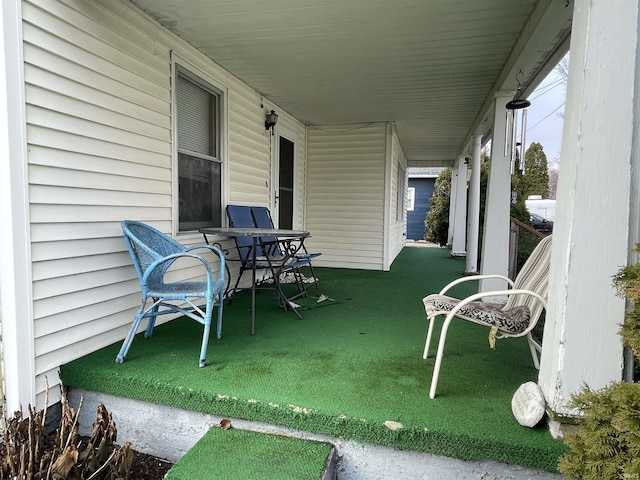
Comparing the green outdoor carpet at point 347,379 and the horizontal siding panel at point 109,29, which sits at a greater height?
the horizontal siding panel at point 109,29

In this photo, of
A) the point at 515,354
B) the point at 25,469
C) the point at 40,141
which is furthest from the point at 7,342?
the point at 515,354

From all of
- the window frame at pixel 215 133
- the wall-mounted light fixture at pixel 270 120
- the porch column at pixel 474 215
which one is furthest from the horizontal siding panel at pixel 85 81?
the porch column at pixel 474 215

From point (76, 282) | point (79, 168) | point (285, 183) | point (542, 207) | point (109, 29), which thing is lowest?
point (76, 282)

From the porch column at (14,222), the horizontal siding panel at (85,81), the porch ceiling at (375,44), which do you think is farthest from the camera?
the porch ceiling at (375,44)

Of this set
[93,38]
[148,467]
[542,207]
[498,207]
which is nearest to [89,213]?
[93,38]

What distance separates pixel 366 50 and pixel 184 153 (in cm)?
186

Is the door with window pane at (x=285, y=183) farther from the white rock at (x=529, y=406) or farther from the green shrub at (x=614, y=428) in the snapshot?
the green shrub at (x=614, y=428)

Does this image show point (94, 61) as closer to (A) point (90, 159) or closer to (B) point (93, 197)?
(A) point (90, 159)

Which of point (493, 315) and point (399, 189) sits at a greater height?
point (399, 189)

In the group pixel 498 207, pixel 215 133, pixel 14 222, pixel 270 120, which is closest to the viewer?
pixel 14 222

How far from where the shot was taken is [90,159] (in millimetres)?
2338

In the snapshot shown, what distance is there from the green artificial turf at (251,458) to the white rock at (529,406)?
0.84m

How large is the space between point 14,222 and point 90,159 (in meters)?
0.63

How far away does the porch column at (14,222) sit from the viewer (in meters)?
1.83
